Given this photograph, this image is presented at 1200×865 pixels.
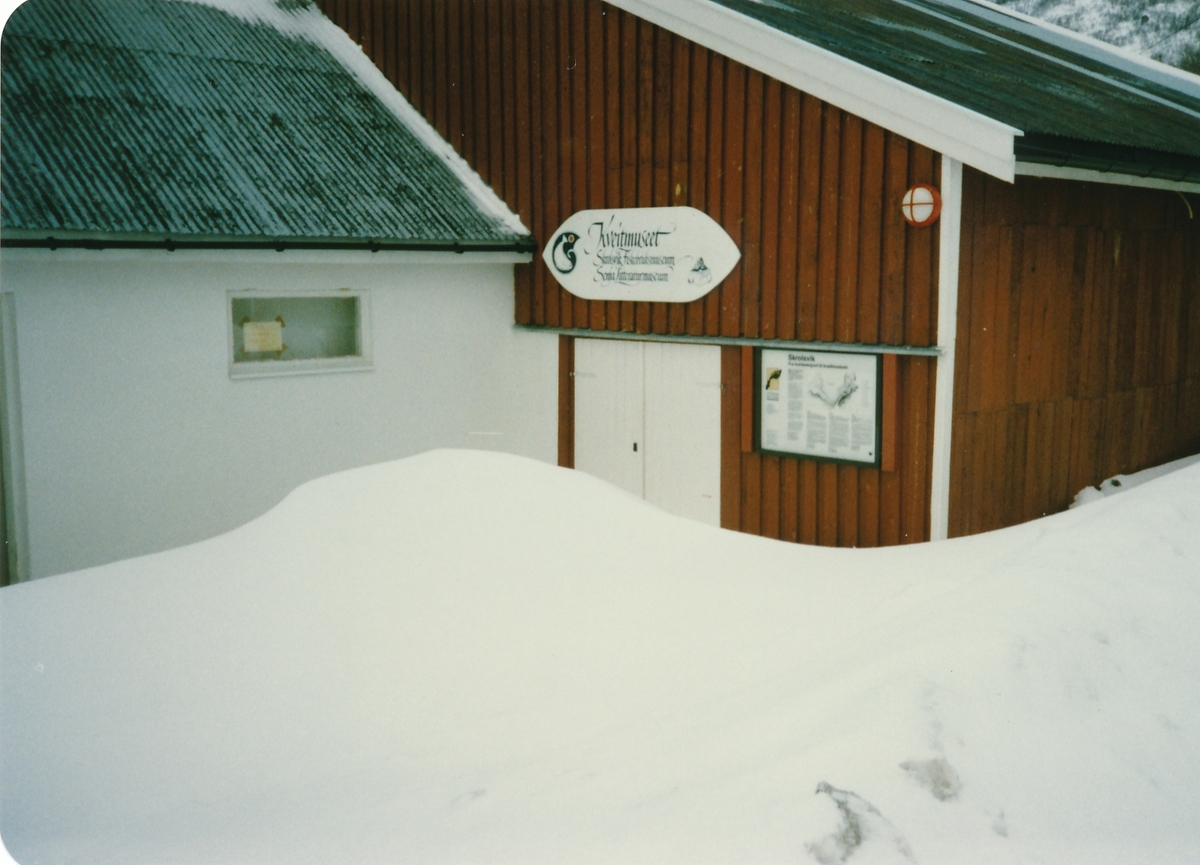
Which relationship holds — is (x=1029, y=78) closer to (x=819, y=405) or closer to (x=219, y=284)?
(x=819, y=405)

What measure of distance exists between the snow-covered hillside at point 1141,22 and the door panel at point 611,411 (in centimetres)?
2389

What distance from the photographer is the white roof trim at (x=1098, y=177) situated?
6.89 metres

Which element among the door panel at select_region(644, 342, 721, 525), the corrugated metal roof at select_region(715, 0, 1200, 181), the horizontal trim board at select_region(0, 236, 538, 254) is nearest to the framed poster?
the door panel at select_region(644, 342, 721, 525)

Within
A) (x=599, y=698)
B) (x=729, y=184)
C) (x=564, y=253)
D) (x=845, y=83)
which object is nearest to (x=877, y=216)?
(x=845, y=83)

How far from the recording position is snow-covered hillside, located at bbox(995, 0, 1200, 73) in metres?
30.0

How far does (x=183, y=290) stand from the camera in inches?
320

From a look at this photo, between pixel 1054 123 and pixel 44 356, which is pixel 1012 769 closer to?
pixel 1054 123

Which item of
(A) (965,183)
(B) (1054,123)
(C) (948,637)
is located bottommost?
(C) (948,637)

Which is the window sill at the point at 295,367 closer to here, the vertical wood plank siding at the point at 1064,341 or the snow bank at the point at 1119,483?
the vertical wood plank siding at the point at 1064,341

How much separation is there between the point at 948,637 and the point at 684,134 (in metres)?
5.33

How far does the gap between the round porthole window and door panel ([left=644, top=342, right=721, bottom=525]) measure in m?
2.01

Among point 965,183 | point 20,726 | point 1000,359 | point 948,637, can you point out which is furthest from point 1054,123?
point 20,726

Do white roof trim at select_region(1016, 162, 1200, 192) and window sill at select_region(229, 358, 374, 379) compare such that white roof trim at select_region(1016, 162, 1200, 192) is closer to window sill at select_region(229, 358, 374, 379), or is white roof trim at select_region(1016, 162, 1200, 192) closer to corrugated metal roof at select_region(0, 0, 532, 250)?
corrugated metal roof at select_region(0, 0, 532, 250)

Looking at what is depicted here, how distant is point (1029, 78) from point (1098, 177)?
216cm
